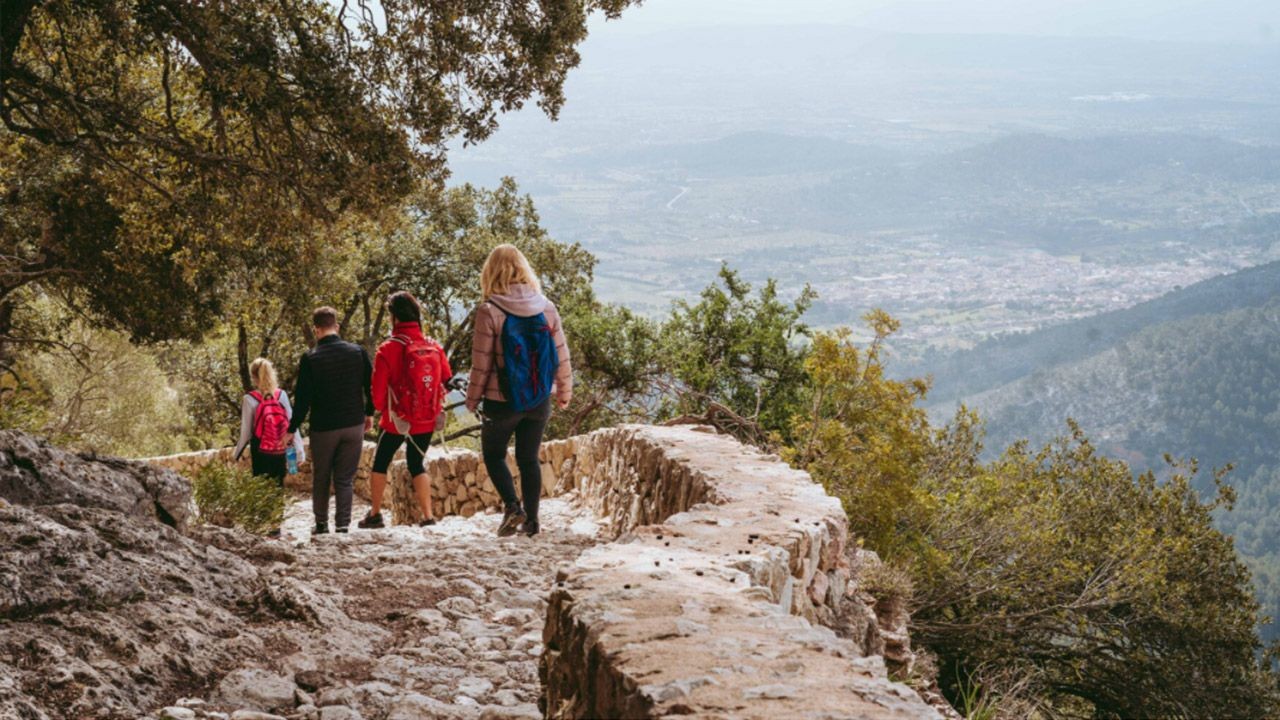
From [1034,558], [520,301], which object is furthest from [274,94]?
[1034,558]

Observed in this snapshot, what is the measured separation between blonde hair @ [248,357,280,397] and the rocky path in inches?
91.4

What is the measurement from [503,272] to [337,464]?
293cm

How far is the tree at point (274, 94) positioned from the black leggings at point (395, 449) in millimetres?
1944

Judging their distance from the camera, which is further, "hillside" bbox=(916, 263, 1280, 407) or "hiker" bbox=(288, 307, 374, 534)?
"hillside" bbox=(916, 263, 1280, 407)

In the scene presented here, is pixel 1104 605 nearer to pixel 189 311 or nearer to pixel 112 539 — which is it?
pixel 189 311

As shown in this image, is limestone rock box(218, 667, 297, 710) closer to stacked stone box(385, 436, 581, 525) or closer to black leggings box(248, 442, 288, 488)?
black leggings box(248, 442, 288, 488)

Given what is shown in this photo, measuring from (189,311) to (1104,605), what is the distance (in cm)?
1453

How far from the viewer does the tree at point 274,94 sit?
29.2ft

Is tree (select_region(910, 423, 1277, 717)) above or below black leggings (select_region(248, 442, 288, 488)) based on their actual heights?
below

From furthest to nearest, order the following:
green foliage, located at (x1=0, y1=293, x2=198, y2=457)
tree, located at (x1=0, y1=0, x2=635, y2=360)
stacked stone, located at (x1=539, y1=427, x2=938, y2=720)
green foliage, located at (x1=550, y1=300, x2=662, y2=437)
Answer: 1. green foliage, located at (x1=0, y1=293, x2=198, y2=457)
2. green foliage, located at (x1=550, y1=300, x2=662, y2=437)
3. tree, located at (x1=0, y1=0, x2=635, y2=360)
4. stacked stone, located at (x1=539, y1=427, x2=938, y2=720)

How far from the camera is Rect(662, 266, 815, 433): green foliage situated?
19703 mm

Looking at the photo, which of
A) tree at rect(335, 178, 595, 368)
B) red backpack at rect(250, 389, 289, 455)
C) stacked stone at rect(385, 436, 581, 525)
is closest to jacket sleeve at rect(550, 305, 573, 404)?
red backpack at rect(250, 389, 289, 455)

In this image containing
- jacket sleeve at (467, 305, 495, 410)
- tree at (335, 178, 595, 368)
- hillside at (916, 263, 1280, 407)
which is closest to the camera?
jacket sleeve at (467, 305, 495, 410)

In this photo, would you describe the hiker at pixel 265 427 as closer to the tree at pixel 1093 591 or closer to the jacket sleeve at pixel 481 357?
the jacket sleeve at pixel 481 357
